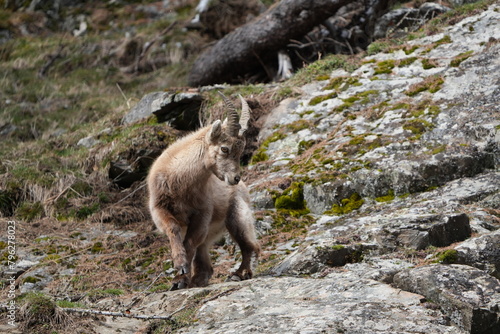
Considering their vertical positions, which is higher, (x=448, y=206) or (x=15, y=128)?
(x=448, y=206)

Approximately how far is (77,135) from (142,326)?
9.34m

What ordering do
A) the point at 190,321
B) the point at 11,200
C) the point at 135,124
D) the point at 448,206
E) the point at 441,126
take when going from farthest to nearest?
the point at 135,124 → the point at 11,200 → the point at 441,126 → the point at 448,206 → the point at 190,321

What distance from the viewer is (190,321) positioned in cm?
470

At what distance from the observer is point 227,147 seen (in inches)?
276

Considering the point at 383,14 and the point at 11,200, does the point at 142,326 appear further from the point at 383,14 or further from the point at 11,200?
the point at 383,14

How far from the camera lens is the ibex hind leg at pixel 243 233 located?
6918mm

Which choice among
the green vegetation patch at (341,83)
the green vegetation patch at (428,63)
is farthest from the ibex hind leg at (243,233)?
the green vegetation patch at (428,63)

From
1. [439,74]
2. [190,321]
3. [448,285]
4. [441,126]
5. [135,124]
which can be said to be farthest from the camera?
[135,124]

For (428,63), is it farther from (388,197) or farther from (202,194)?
(202,194)

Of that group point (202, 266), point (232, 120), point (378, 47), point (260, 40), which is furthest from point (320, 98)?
point (202, 266)

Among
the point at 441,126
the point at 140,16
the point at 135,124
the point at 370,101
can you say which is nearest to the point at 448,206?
the point at 441,126

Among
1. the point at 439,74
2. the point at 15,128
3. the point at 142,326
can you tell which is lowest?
the point at 15,128

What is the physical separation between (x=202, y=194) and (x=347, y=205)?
2284mm

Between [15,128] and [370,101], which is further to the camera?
[15,128]
